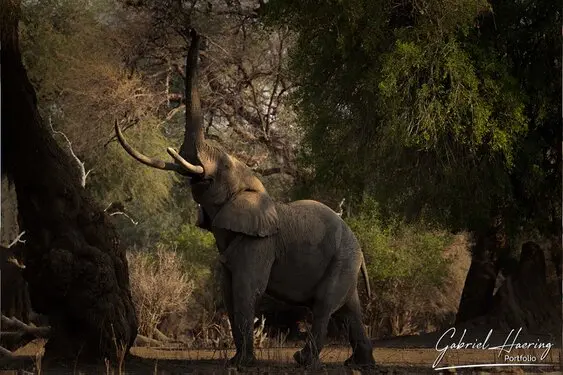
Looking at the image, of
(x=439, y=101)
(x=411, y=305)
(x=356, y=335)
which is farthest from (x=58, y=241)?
(x=411, y=305)

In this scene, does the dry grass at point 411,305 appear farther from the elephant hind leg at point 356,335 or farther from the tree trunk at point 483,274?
the elephant hind leg at point 356,335

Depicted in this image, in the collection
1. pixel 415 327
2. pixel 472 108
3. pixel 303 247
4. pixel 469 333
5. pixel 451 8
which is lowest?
pixel 415 327

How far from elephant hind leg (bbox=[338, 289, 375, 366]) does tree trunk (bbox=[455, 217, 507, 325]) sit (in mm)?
7960

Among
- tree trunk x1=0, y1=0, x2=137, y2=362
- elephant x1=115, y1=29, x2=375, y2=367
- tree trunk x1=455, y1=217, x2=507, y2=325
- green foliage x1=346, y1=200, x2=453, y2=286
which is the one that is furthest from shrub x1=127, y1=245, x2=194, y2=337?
elephant x1=115, y1=29, x2=375, y2=367

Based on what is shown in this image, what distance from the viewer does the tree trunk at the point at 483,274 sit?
70.5 feet

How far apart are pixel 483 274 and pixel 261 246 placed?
1008cm

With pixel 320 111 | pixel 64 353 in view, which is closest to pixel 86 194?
pixel 64 353

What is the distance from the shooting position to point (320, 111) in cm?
2036

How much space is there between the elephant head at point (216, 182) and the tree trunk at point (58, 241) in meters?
1.40

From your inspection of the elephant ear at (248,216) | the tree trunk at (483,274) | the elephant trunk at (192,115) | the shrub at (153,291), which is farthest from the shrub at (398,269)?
the elephant trunk at (192,115)

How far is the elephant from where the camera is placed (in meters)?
12.4

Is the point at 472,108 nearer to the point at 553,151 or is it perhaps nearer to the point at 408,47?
the point at 408,47

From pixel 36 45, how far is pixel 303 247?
1601cm

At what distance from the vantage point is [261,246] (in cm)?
1272
